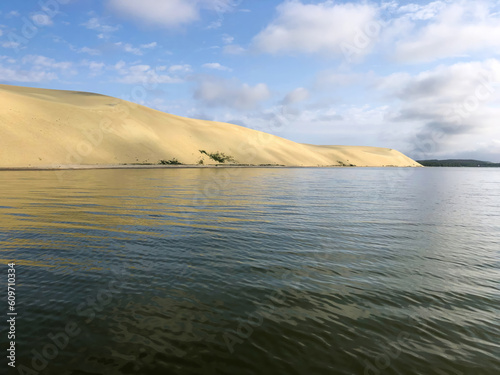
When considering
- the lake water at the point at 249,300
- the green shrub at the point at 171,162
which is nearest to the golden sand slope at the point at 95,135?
the green shrub at the point at 171,162

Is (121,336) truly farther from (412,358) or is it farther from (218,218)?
(218,218)

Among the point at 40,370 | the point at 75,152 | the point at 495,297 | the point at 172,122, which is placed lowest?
the point at 40,370

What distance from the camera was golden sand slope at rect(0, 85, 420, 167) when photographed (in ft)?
289

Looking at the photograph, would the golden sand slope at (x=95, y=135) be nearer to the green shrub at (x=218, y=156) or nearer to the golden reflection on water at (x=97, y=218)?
the green shrub at (x=218, y=156)

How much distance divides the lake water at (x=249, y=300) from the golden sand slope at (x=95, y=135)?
8273 cm

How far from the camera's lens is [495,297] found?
8562mm

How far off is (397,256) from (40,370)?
12099mm

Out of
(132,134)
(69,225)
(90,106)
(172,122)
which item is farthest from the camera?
(172,122)

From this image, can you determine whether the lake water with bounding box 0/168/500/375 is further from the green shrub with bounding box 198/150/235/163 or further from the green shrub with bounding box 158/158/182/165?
the green shrub with bounding box 198/150/235/163

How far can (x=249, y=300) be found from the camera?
26.0ft

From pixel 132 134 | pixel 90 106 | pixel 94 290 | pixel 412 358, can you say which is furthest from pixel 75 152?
pixel 412 358

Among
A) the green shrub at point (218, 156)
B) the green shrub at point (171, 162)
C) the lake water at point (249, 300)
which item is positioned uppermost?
the green shrub at point (218, 156)

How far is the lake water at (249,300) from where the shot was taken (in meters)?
5.66

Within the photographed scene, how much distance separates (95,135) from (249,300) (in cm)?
13035
